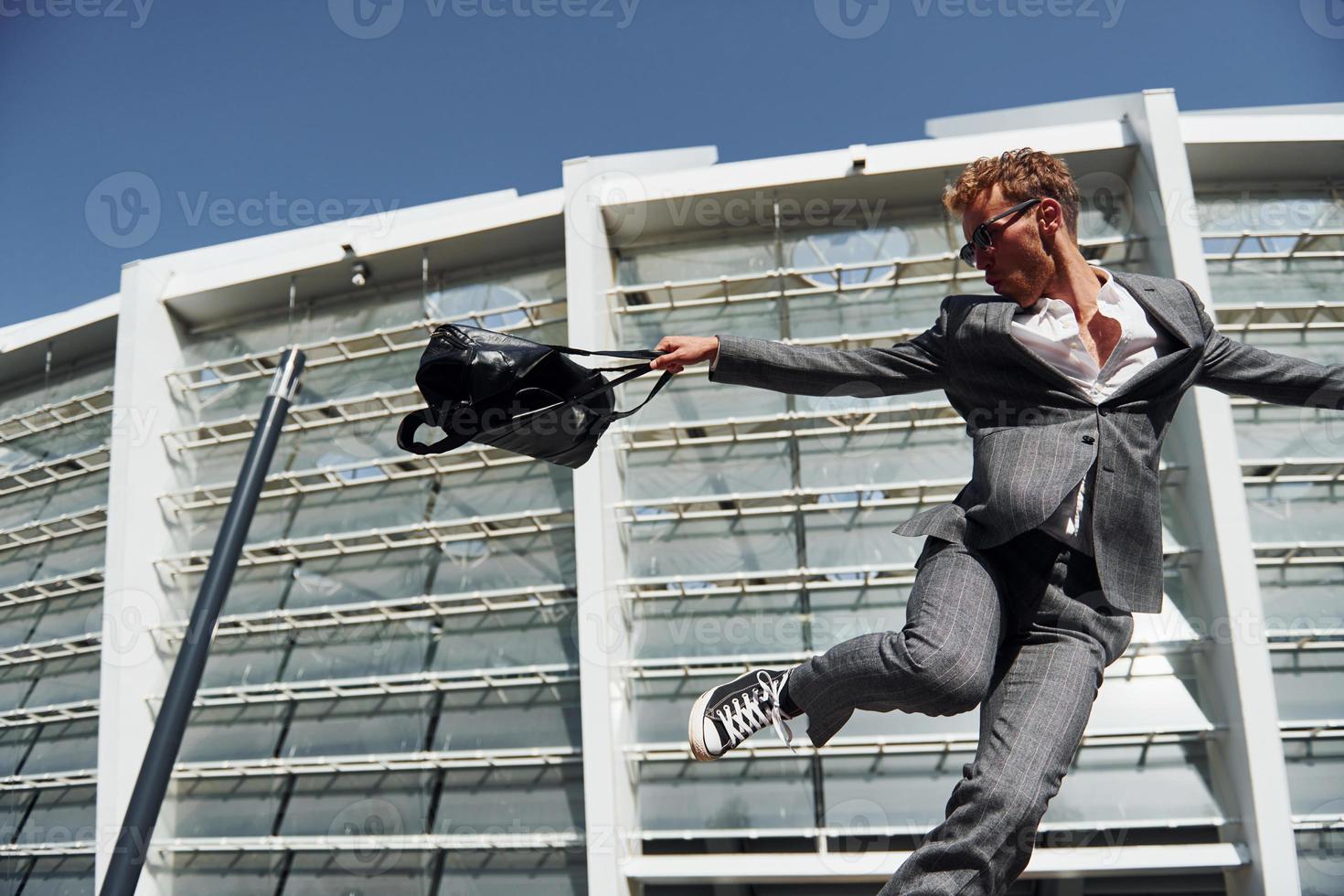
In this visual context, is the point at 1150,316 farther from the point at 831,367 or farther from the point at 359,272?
the point at 359,272

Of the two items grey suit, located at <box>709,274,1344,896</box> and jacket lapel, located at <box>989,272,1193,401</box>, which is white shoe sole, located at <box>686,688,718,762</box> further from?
jacket lapel, located at <box>989,272,1193,401</box>

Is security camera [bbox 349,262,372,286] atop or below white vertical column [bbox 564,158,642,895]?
atop

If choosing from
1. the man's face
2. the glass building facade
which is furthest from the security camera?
the man's face

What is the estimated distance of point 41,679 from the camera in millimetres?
14422

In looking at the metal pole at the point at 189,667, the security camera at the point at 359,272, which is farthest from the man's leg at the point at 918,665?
the security camera at the point at 359,272

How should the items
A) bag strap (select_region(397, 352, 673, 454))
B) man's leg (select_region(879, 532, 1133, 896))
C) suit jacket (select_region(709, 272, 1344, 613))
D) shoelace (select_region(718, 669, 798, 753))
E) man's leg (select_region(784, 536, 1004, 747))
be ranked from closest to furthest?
man's leg (select_region(879, 532, 1133, 896)) < man's leg (select_region(784, 536, 1004, 747)) < suit jacket (select_region(709, 272, 1344, 613)) < shoelace (select_region(718, 669, 798, 753)) < bag strap (select_region(397, 352, 673, 454))

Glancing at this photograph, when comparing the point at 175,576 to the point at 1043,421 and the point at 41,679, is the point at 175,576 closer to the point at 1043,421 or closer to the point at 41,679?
the point at 41,679

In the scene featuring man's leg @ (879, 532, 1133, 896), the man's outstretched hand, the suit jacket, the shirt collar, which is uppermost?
the shirt collar

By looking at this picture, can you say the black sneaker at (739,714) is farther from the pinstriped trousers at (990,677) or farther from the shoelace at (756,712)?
the pinstriped trousers at (990,677)

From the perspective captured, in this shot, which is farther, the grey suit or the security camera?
the security camera

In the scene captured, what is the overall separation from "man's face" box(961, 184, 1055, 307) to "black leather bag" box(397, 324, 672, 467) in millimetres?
979

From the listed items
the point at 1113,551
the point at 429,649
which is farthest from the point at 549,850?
the point at 1113,551

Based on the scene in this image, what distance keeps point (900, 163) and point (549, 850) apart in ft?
28.1

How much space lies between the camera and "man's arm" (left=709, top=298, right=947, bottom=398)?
284cm
